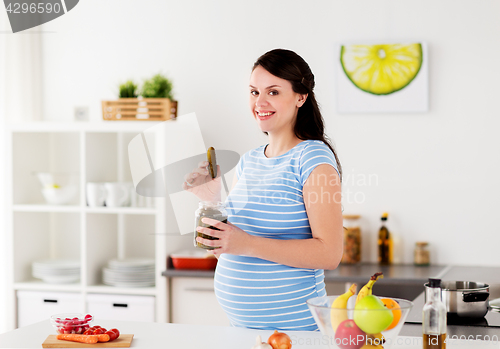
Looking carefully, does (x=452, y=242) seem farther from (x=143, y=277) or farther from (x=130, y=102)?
(x=130, y=102)

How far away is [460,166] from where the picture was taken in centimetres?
294

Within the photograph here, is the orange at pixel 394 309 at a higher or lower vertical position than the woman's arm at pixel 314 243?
lower

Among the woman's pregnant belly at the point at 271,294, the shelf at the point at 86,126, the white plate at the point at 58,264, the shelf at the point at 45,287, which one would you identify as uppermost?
the shelf at the point at 86,126

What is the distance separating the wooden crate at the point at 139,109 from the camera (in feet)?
9.57

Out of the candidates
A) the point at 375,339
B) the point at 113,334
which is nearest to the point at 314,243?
the point at 375,339

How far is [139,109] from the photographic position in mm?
2947

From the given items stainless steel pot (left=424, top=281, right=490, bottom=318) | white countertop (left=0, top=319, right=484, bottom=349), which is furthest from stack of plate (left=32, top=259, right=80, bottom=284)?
stainless steel pot (left=424, top=281, right=490, bottom=318)

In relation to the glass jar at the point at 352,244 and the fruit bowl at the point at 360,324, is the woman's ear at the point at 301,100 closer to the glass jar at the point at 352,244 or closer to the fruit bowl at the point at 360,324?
the fruit bowl at the point at 360,324

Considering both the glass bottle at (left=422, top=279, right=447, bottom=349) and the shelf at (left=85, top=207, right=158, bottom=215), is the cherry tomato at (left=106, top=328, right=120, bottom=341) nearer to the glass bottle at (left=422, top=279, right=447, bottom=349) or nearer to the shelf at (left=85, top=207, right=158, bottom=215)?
the glass bottle at (left=422, top=279, right=447, bottom=349)

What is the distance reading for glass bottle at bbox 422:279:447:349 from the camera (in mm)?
1122

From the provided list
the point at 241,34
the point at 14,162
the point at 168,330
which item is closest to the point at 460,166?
the point at 241,34

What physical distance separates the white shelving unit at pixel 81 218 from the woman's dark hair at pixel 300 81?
51.8 inches

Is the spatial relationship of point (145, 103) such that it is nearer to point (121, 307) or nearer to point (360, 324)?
point (121, 307)

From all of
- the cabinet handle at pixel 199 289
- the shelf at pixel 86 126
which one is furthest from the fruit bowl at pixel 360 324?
the shelf at pixel 86 126
